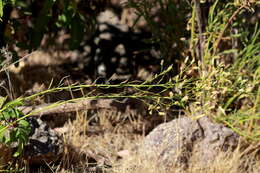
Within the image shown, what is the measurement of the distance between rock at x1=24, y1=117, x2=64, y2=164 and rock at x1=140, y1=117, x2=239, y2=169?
503 mm

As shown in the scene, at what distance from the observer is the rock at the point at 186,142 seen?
2508 mm

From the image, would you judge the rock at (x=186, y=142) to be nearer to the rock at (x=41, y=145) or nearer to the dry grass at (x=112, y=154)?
the dry grass at (x=112, y=154)

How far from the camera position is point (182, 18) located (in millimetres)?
3076

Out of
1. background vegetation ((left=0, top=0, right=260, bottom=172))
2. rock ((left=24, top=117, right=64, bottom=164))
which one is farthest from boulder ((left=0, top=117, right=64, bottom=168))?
background vegetation ((left=0, top=0, right=260, bottom=172))

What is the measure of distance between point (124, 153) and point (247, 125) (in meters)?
0.79

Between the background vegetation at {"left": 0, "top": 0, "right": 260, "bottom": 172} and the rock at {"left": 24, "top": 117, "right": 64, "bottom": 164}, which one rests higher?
the background vegetation at {"left": 0, "top": 0, "right": 260, "bottom": 172}

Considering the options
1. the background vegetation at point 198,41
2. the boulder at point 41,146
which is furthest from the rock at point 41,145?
the background vegetation at point 198,41

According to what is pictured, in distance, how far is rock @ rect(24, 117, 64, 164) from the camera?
2.40m

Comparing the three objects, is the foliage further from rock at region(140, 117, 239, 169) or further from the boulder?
rock at region(140, 117, 239, 169)

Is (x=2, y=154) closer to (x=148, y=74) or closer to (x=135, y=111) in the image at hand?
(x=135, y=111)

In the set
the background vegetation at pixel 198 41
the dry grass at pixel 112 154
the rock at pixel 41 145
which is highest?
the background vegetation at pixel 198 41

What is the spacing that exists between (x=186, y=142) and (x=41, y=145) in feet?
2.70

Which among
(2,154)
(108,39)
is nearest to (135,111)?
(108,39)

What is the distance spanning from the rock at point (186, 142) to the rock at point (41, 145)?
503 mm
